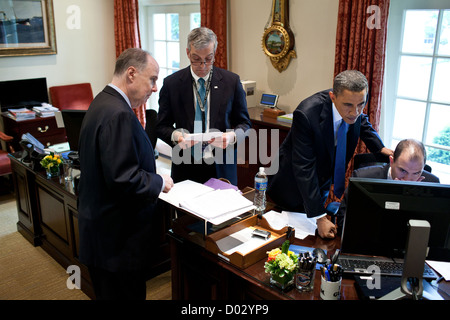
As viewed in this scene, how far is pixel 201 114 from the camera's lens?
2.96 m

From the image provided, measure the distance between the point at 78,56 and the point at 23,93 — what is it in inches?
39.0

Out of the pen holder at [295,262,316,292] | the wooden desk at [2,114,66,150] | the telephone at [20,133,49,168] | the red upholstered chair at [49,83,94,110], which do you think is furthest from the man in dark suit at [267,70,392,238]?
the red upholstered chair at [49,83,94,110]

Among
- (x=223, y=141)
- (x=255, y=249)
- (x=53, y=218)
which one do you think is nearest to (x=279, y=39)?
(x=223, y=141)

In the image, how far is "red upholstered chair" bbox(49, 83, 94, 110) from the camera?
19.2ft

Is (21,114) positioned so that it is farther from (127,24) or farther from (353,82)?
(353,82)

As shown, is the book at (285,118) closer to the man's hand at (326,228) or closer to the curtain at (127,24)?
the man's hand at (326,228)

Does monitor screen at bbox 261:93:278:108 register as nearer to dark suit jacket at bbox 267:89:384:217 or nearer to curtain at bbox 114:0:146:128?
dark suit jacket at bbox 267:89:384:217

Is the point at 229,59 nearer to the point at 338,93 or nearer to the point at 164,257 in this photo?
the point at 164,257

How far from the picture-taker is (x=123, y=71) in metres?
1.97

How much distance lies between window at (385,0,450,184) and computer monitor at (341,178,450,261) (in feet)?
6.90

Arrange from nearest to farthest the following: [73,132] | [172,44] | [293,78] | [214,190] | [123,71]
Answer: [123,71] → [214,190] → [73,132] → [293,78] → [172,44]

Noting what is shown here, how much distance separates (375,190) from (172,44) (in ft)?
16.0

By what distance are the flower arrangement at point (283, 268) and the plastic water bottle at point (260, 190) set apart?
0.60 meters

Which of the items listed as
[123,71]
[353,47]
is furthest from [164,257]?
[353,47]
